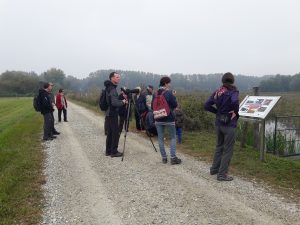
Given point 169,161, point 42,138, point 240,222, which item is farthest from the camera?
point 42,138

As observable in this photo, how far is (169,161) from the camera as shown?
29.1 feet

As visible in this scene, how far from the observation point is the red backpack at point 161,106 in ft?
26.8

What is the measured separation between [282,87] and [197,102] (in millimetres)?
44731

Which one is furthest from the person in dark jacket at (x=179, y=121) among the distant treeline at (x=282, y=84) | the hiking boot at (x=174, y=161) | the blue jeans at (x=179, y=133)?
the distant treeline at (x=282, y=84)

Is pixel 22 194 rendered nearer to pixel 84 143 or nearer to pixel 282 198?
pixel 282 198

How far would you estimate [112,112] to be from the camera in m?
9.48

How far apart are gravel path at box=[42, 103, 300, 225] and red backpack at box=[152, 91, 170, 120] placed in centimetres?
126

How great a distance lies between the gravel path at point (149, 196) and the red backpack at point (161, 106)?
1260 millimetres

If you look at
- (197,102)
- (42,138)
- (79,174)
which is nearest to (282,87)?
(197,102)

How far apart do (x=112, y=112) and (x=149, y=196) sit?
12.5 ft

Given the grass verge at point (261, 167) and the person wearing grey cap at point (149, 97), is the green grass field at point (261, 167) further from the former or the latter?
the person wearing grey cap at point (149, 97)

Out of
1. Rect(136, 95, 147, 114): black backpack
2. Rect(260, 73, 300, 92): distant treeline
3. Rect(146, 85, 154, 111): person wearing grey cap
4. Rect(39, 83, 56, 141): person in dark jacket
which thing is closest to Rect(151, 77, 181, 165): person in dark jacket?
Rect(146, 85, 154, 111): person wearing grey cap

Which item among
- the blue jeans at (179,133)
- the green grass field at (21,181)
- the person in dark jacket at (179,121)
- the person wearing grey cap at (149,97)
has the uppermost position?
the person wearing grey cap at (149,97)

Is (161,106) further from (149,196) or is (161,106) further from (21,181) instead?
(21,181)
